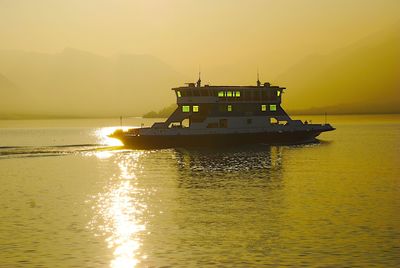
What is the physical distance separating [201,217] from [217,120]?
182 ft

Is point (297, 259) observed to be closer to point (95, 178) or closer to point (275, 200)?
point (275, 200)

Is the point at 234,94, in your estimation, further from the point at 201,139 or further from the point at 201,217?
the point at 201,217

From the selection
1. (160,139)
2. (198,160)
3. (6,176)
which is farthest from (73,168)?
(160,139)

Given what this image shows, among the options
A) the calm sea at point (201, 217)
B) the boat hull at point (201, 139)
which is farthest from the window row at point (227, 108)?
the calm sea at point (201, 217)

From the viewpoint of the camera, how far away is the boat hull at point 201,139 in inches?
3253

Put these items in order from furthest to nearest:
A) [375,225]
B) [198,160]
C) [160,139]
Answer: [160,139] < [198,160] < [375,225]

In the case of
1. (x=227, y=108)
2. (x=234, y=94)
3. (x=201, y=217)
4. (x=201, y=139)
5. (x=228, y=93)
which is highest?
(x=228, y=93)

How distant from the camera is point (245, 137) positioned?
285 ft

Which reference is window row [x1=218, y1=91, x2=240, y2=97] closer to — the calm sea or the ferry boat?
the ferry boat

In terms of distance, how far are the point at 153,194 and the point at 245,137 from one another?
48412 mm

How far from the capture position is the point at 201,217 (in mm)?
30078

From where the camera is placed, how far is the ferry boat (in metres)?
82.9

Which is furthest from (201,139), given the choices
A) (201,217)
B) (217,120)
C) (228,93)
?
(201,217)

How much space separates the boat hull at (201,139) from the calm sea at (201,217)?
2387 centimetres
